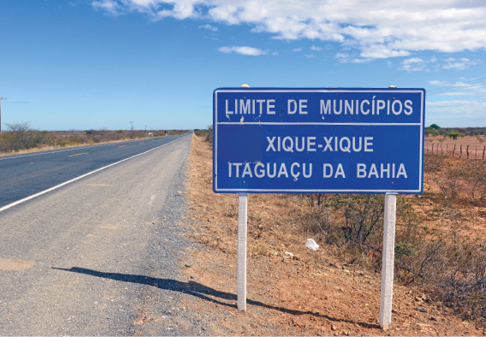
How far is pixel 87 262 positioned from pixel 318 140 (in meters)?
3.04

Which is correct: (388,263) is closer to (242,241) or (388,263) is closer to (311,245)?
(242,241)

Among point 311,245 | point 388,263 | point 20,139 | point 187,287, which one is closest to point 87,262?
point 187,287

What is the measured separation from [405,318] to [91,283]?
3123mm

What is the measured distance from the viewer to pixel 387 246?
3043mm

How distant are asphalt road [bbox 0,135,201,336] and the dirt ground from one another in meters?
0.40

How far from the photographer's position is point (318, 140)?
126 inches

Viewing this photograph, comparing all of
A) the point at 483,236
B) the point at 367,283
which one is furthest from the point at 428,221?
the point at 367,283

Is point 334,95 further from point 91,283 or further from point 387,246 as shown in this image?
point 91,283

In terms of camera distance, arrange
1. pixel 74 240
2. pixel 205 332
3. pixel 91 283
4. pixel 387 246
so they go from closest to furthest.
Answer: pixel 205 332 < pixel 387 246 < pixel 91 283 < pixel 74 240

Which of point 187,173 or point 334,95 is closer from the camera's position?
point 334,95

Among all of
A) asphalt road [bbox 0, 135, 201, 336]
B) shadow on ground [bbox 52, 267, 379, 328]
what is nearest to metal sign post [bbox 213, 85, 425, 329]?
shadow on ground [bbox 52, 267, 379, 328]

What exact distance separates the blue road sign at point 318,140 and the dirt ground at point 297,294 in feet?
3.70

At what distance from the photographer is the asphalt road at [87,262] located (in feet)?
9.39

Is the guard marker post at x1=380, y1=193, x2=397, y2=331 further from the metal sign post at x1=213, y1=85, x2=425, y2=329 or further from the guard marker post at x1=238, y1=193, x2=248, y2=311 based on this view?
the guard marker post at x1=238, y1=193, x2=248, y2=311
